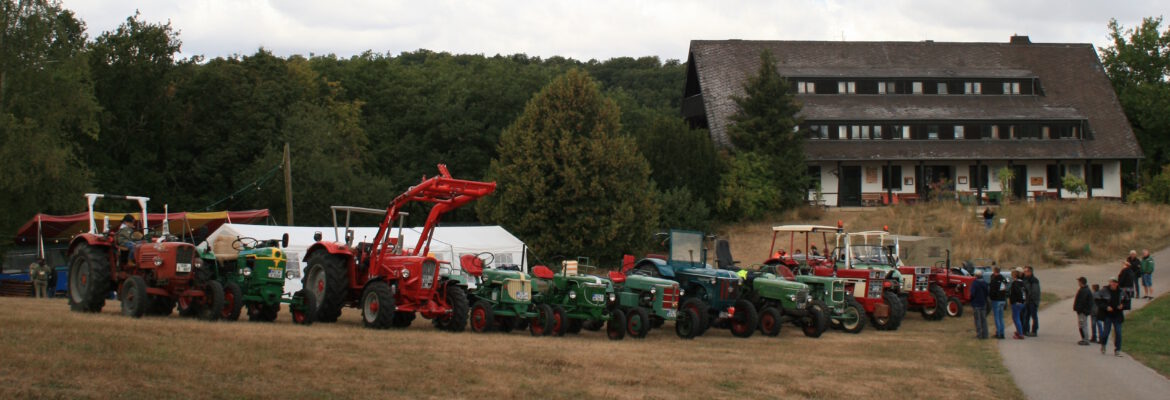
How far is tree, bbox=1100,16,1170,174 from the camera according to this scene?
65.6m

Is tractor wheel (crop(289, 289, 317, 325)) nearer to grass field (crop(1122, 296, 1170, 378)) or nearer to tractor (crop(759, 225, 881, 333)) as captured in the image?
tractor (crop(759, 225, 881, 333))

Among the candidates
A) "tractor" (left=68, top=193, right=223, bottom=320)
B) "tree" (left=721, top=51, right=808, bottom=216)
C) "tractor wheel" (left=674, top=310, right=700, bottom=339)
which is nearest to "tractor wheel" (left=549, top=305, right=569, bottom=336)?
"tractor wheel" (left=674, top=310, right=700, bottom=339)

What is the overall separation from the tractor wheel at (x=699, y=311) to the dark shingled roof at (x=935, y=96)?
1426 inches

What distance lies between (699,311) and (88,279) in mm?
10442

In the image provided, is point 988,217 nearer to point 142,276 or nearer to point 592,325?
point 592,325

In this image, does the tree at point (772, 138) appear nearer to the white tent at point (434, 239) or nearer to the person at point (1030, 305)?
the white tent at point (434, 239)

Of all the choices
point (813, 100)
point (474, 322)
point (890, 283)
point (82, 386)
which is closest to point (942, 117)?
point (813, 100)

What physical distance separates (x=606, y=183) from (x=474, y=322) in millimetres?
25780

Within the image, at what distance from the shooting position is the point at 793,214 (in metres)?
53.2

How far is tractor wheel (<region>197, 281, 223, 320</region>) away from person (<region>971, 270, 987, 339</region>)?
14.0 metres

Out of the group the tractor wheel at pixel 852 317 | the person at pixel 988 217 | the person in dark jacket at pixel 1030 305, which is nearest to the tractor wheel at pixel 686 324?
the tractor wheel at pixel 852 317

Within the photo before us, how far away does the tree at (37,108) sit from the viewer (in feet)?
131

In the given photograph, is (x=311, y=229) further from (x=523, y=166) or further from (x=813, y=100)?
(x=813, y=100)

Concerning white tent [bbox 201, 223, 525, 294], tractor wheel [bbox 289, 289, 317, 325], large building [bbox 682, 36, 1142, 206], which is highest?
large building [bbox 682, 36, 1142, 206]
